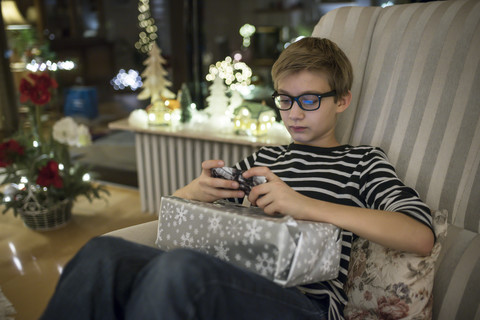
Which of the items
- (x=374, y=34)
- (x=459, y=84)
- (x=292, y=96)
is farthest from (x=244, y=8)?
(x=459, y=84)

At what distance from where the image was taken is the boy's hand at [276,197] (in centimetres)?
93

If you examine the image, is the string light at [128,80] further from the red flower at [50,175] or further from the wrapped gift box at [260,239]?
the wrapped gift box at [260,239]

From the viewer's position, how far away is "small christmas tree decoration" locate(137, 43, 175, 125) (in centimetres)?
231

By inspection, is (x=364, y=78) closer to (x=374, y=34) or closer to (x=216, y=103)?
(x=374, y=34)

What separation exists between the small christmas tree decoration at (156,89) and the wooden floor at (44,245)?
689mm

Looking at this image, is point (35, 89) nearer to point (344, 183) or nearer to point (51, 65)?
point (51, 65)

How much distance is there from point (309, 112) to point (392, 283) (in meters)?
0.51

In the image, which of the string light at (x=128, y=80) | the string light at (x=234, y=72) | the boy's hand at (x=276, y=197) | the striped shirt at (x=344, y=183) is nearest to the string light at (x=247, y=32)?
the string light at (x=234, y=72)

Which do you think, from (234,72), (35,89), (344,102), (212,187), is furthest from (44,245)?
(344,102)

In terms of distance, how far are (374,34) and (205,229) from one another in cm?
87

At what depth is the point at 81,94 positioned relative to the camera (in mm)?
3164

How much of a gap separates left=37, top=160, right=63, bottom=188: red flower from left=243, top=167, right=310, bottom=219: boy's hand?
1545 mm

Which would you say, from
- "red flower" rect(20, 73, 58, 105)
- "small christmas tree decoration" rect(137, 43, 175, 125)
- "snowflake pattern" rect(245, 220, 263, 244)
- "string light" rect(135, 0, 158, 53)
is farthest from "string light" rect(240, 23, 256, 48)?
"snowflake pattern" rect(245, 220, 263, 244)

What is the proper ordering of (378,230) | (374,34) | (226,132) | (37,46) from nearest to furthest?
(378,230) < (374,34) < (226,132) < (37,46)
